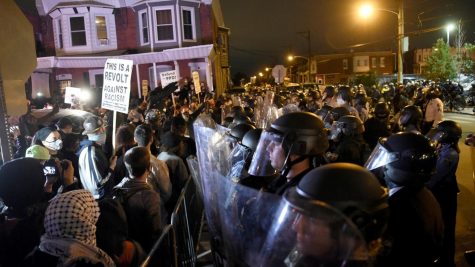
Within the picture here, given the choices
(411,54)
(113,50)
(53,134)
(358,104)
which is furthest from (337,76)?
(53,134)

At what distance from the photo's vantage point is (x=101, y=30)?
2694 centimetres

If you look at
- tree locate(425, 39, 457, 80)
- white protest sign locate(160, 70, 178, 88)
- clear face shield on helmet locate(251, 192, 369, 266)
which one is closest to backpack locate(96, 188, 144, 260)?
clear face shield on helmet locate(251, 192, 369, 266)

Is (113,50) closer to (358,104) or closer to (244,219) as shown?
(358,104)

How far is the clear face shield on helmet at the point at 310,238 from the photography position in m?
1.42

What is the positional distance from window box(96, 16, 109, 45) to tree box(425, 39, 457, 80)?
29.6m

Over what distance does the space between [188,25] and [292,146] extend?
24.3m

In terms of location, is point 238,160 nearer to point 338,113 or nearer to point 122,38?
point 338,113

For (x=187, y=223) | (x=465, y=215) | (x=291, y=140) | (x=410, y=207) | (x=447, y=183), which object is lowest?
(x=465, y=215)

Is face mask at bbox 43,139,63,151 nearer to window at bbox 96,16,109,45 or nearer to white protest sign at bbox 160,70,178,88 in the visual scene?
white protest sign at bbox 160,70,178,88

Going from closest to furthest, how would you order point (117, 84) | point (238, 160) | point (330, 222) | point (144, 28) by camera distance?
1. point (330, 222)
2. point (238, 160)
3. point (117, 84)
4. point (144, 28)

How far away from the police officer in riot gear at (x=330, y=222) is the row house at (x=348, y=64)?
279ft

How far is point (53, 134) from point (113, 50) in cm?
2260

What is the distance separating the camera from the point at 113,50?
27.0m

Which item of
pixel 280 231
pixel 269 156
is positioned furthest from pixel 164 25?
pixel 280 231
